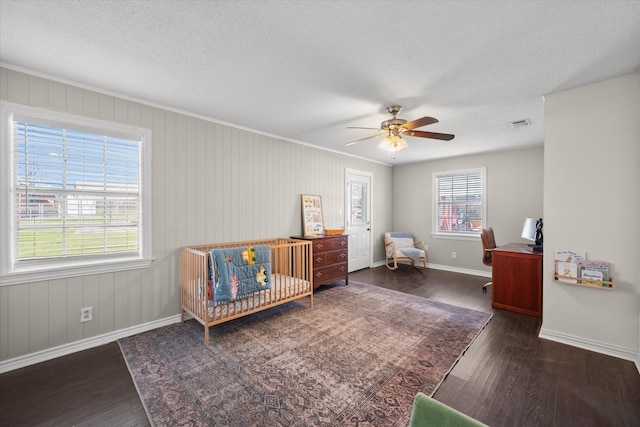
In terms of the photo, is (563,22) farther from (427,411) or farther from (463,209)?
(463,209)

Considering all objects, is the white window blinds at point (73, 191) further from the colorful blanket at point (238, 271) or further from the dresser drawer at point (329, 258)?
the dresser drawer at point (329, 258)

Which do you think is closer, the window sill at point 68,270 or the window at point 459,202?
the window sill at point 68,270

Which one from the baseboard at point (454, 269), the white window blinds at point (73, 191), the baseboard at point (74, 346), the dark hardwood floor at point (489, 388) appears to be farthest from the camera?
the baseboard at point (454, 269)

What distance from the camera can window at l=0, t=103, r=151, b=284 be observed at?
2209 millimetres

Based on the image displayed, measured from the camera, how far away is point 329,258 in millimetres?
4375

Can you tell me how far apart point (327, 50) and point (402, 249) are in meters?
4.50

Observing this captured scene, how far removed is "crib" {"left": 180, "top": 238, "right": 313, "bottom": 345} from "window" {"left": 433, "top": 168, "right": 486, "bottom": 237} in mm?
3460

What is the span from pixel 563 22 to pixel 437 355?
2.54m

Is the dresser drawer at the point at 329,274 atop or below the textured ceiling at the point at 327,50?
below

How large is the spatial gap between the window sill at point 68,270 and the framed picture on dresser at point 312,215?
2.29m

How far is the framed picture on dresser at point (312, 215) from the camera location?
4480mm

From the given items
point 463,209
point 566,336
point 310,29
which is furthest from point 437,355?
point 463,209

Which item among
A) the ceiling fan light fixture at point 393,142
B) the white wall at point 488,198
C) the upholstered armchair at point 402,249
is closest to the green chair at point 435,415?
the ceiling fan light fixture at point 393,142

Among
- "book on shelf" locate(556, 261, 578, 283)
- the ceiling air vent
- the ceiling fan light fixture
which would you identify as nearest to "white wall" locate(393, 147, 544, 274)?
the ceiling air vent
